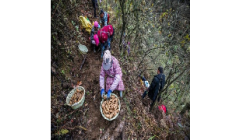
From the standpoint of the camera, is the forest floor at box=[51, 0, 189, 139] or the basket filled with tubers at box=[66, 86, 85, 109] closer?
the forest floor at box=[51, 0, 189, 139]

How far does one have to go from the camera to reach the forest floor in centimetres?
292

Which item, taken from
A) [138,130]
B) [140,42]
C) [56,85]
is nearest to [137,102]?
[138,130]

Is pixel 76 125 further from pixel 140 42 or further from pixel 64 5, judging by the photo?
pixel 140 42

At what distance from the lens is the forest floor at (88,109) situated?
2916 millimetres

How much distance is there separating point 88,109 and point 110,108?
0.79m

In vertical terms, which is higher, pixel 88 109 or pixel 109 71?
pixel 109 71

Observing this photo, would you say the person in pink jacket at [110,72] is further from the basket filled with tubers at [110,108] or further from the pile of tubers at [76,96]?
the pile of tubers at [76,96]

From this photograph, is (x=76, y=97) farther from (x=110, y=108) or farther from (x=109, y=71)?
(x=109, y=71)

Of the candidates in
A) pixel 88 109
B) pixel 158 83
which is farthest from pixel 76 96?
pixel 158 83

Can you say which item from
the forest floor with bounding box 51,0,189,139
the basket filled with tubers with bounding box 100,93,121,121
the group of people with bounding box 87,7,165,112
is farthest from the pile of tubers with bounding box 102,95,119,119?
the forest floor with bounding box 51,0,189,139

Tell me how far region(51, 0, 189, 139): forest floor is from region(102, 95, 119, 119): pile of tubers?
1.85 feet

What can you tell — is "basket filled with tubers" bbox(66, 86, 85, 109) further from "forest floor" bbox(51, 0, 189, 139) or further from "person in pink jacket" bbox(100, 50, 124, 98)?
"person in pink jacket" bbox(100, 50, 124, 98)

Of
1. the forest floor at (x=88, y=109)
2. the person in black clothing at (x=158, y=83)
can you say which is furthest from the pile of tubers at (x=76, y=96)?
the person in black clothing at (x=158, y=83)

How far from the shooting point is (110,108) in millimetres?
3012
